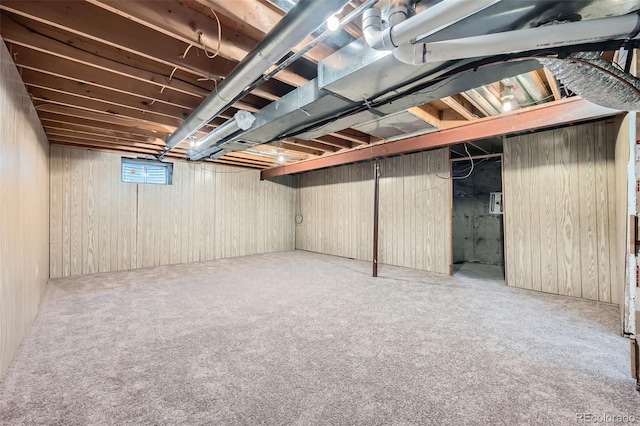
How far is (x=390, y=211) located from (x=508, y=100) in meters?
2.74

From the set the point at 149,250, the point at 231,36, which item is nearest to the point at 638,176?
the point at 231,36

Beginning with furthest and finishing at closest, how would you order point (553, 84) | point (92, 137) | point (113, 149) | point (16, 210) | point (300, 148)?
point (300, 148) → point (113, 149) → point (92, 137) → point (553, 84) → point (16, 210)

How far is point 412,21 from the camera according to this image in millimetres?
1149

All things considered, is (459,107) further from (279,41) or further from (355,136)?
(279,41)

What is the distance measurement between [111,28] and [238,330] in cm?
232

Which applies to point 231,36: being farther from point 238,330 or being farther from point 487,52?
point 238,330

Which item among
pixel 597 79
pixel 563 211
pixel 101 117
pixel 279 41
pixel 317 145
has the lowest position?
pixel 563 211

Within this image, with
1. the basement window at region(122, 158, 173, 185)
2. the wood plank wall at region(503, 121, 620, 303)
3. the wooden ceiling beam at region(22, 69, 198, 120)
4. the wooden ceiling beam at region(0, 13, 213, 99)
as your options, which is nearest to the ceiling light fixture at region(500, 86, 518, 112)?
the wood plank wall at region(503, 121, 620, 303)

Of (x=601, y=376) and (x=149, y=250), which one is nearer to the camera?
(x=601, y=376)

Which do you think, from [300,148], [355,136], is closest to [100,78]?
[300,148]

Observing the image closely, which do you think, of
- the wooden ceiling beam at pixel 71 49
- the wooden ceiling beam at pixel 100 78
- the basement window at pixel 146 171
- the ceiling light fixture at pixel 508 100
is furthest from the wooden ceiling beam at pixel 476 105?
the basement window at pixel 146 171

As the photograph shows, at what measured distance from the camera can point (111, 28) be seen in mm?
1635

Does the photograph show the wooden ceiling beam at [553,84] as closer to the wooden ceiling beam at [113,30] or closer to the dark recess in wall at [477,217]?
the wooden ceiling beam at [113,30]

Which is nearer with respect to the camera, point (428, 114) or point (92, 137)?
point (428, 114)
